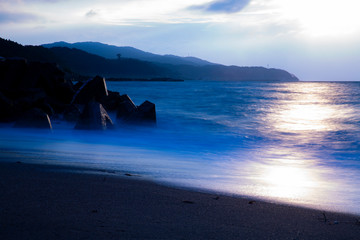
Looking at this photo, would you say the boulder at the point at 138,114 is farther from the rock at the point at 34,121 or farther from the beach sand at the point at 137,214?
the beach sand at the point at 137,214

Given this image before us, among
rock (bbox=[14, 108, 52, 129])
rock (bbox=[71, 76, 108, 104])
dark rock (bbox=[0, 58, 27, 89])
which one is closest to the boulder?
rock (bbox=[71, 76, 108, 104])

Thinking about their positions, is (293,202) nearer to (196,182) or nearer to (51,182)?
(196,182)

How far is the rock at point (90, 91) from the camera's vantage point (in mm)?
11552

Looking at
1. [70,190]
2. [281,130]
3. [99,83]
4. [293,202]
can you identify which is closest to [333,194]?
[293,202]

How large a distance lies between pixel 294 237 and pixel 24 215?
→ 1719 millimetres

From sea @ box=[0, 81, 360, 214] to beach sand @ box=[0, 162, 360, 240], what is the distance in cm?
46

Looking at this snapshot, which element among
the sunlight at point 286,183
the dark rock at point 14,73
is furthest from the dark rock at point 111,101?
the sunlight at point 286,183

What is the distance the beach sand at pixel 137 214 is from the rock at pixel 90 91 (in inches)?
326

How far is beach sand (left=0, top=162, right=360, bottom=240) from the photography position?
86.3 inches

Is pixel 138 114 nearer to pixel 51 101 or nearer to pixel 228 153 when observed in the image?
pixel 51 101

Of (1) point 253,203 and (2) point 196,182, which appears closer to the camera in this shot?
(1) point 253,203

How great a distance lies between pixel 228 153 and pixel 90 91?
238 inches

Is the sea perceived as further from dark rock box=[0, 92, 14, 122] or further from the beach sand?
dark rock box=[0, 92, 14, 122]

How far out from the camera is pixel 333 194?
396 centimetres
